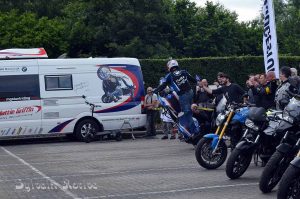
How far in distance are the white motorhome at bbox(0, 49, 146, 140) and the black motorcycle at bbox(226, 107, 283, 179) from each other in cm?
1070

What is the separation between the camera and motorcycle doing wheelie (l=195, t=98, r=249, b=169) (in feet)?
40.5

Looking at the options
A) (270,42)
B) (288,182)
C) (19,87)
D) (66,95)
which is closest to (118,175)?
(288,182)

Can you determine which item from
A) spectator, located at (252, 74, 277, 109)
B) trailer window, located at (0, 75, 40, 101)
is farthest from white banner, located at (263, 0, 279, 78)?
trailer window, located at (0, 75, 40, 101)

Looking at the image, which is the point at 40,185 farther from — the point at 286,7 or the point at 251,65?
the point at 286,7

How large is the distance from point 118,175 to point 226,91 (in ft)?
12.2

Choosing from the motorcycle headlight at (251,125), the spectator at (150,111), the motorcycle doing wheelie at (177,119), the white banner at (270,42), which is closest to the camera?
the motorcycle headlight at (251,125)

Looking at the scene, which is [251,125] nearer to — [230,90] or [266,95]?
[266,95]

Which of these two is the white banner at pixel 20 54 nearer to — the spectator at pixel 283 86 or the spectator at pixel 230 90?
the spectator at pixel 230 90

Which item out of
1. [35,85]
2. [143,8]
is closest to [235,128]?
[35,85]

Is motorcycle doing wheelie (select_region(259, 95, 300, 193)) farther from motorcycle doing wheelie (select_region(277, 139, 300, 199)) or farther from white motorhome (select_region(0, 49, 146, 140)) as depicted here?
white motorhome (select_region(0, 49, 146, 140))

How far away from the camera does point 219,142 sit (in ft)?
40.6

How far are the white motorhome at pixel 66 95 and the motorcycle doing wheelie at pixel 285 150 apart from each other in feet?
39.9

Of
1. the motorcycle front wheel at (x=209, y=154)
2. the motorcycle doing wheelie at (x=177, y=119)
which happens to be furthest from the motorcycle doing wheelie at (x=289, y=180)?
the motorcycle doing wheelie at (x=177, y=119)

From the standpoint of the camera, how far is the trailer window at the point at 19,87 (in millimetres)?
20609
